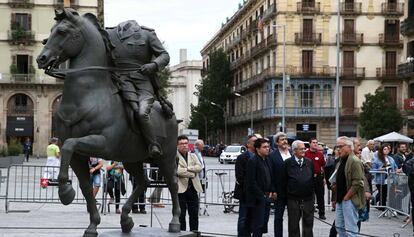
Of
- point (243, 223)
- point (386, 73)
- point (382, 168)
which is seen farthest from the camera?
point (386, 73)

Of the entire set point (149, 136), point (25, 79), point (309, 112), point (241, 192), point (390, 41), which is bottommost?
point (241, 192)

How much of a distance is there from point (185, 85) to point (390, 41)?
74.9 m

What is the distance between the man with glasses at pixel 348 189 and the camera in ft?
32.8

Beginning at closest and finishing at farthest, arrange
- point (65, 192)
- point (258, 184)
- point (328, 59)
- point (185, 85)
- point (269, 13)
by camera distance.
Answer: point (65, 192)
point (258, 184)
point (328, 59)
point (269, 13)
point (185, 85)

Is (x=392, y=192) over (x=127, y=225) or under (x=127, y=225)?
under

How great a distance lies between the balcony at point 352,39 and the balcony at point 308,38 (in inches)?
91.4

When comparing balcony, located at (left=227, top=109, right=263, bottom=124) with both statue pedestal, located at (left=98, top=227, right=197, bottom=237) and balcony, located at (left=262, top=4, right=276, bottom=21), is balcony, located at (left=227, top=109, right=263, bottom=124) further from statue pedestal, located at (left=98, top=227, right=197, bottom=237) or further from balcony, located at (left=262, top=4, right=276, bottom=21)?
statue pedestal, located at (left=98, top=227, right=197, bottom=237)

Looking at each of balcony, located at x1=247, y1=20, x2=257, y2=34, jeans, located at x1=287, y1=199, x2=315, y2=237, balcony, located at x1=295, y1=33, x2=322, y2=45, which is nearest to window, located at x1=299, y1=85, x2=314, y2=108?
balcony, located at x1=295, y1=33, x2=322, y2=45

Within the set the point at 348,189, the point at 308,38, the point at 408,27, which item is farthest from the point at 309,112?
the point at 348,189

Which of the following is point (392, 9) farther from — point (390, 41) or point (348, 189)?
point (348, 189)

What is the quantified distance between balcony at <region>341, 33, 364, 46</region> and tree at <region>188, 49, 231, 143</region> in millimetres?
23395

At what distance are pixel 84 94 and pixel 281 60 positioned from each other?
57694 millimetres

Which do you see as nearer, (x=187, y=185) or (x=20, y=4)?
(x=187, y=185)

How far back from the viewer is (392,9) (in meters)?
63.9
